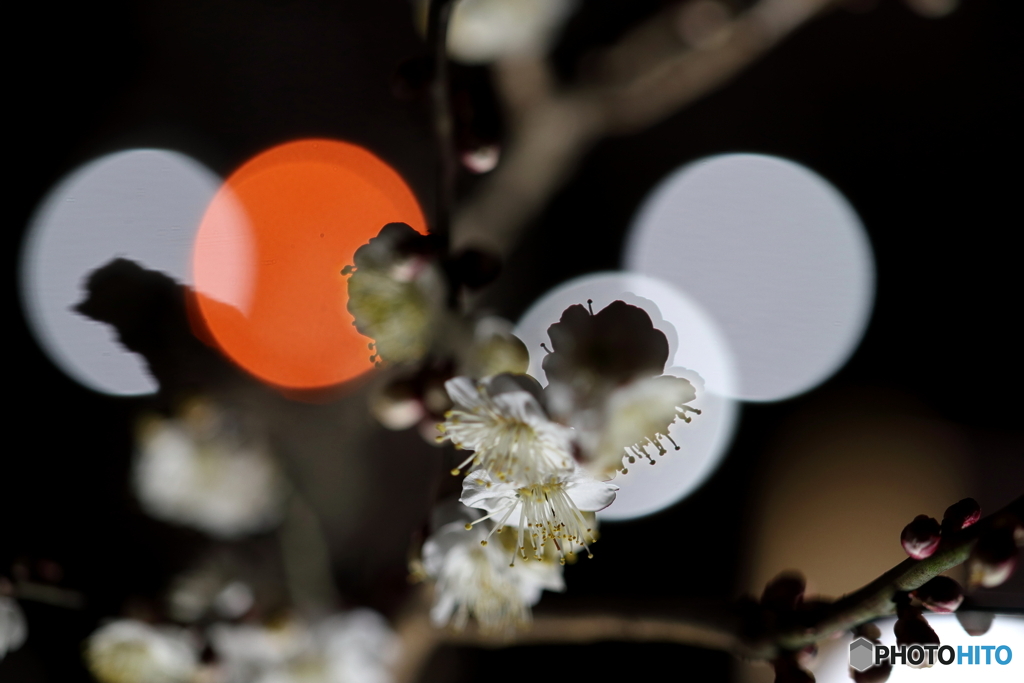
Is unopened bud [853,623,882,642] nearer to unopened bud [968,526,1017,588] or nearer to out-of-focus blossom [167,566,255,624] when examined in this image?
unopened bud [968,526,1017,588]

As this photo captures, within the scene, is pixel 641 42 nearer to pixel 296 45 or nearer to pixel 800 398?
pixel 296 45

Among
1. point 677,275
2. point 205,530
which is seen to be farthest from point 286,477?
point 677,275

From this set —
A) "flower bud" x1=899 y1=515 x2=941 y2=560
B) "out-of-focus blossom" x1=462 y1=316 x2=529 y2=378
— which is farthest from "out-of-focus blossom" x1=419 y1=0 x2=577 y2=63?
"flower bud" x1=899 y1=515 x2=941 y2=560

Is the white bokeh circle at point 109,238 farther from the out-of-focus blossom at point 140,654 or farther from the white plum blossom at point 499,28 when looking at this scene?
the white plum blossom at point 499,28

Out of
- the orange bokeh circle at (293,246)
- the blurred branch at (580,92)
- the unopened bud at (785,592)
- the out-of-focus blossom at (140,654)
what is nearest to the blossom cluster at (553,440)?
the unopened bud at (785,592)

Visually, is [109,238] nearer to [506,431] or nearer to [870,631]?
[506,431]

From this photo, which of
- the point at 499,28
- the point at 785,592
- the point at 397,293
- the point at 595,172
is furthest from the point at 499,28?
the point at 785,592
